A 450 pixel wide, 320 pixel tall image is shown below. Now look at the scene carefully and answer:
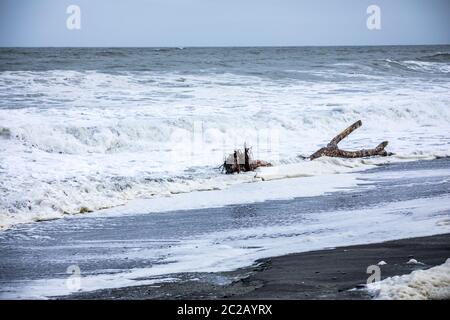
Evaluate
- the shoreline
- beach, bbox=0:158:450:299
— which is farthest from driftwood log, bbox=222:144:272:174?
the shoreline

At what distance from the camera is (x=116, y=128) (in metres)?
9.83

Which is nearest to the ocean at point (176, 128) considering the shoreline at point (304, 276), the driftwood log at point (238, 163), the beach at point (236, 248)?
the driftwood log at point (238, 163)

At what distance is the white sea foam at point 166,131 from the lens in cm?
663

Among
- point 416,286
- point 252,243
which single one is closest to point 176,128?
point 252,243

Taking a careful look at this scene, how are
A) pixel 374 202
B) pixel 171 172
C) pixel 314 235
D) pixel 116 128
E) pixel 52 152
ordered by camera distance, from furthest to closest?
pixel 116 128, pixel 52 152, pixel 171 172, pixel 374 202, pixel 314 235

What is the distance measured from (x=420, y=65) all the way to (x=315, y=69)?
5.08m

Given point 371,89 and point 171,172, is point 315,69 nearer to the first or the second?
point 371,89

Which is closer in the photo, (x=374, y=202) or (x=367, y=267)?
(x=367, y=267)

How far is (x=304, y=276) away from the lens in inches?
143

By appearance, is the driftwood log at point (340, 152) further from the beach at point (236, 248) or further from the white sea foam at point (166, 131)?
the beach at point (236, 248)

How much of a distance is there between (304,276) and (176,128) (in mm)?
6943

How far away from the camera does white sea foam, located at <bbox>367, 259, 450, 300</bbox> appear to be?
3092mm

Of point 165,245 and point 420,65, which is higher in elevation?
point 420,65
